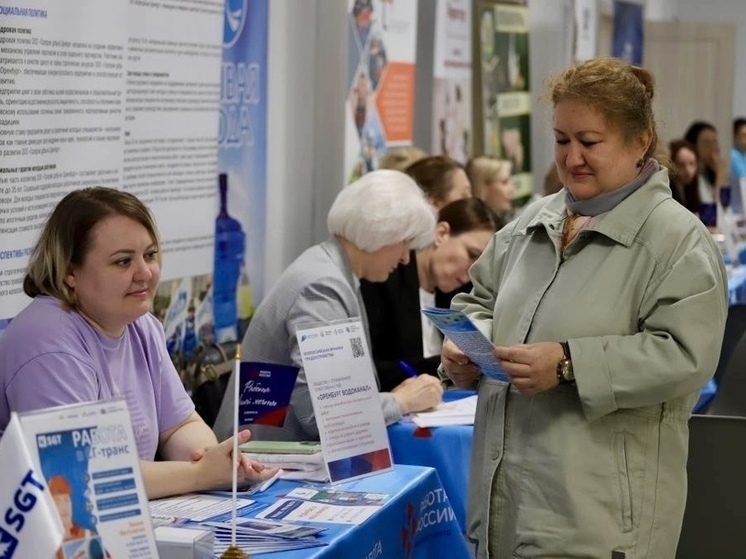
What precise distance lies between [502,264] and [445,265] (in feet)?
5.94

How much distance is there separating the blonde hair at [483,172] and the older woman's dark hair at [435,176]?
137 cm

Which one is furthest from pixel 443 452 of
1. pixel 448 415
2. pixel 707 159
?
pixel 707 159

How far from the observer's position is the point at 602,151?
7.61 ft

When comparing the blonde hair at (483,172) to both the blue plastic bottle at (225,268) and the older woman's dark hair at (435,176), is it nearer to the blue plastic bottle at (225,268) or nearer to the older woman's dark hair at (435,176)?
the older woman's dark hair at (435,176)

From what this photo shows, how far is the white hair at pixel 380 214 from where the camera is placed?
350 centimetres

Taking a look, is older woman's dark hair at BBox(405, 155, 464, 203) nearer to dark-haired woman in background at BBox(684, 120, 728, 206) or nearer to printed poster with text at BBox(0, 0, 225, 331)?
printed poster with text at BBox(0, 0, 225, 331)

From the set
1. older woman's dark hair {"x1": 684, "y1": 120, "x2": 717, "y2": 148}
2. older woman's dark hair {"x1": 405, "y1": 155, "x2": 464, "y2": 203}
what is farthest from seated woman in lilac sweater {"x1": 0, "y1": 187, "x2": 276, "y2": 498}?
older woman's dark hair {"x1": 684, "y1": 120, "x2": 717, "y2": 148}

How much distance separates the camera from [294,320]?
10.8 ft

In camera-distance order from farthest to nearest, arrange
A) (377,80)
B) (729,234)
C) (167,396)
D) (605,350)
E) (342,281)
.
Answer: (729,234)
(377,80)
(342,281)
(167,396)
(605,350)

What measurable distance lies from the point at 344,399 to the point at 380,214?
0.86 meters

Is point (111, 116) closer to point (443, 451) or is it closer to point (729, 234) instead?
point (443, 451)

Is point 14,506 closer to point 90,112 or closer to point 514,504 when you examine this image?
point 514,504

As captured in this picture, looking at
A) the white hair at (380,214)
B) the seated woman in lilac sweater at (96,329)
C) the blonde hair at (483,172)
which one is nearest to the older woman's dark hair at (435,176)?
the blonde hair at (483,172)

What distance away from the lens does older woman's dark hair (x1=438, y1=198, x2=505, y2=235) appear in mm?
4445
